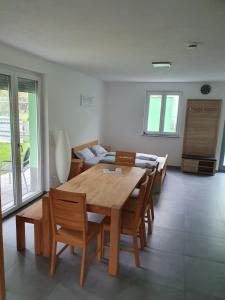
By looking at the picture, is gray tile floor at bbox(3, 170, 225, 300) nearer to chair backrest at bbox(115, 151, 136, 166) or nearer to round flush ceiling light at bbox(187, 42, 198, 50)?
chair backrest at bbox(115, 151, 136, 166)

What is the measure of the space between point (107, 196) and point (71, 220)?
1.75ft

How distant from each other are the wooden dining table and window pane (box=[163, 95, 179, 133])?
3.61 metres

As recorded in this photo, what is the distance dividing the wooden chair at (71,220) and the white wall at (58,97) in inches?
82.3

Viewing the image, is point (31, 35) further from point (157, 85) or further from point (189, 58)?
point (157, 85)

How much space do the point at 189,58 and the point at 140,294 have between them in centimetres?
313

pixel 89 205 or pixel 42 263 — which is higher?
pixel 89 205

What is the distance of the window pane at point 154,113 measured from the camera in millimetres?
6750

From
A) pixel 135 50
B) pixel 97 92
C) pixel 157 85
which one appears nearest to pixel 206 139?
pixel 157 85

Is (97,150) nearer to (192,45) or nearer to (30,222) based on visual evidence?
(30,222)

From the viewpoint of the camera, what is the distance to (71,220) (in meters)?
2.12

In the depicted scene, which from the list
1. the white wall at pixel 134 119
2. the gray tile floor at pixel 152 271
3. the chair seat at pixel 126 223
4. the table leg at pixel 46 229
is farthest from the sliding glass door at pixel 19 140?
the white wall at pixel 134 119

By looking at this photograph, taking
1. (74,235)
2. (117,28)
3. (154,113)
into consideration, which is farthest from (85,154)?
(117,28)

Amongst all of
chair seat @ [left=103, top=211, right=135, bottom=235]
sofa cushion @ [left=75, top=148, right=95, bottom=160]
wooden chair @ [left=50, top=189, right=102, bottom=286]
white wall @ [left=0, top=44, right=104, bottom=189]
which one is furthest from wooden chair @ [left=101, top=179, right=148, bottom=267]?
sofa cushion @ [left=75, top=148, right=95, bottom=160]

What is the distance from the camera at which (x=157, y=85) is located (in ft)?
21.7
